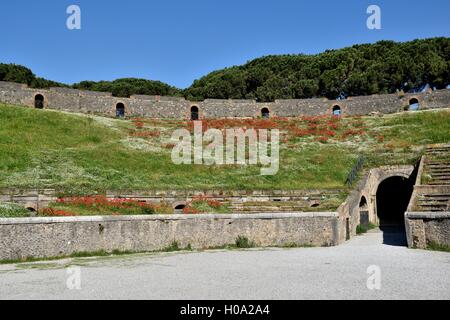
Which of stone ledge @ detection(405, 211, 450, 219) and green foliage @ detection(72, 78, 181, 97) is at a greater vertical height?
green foliage @ detection(72, 78, 181, 97)

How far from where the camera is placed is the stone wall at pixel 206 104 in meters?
52.5

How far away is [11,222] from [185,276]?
280 inches

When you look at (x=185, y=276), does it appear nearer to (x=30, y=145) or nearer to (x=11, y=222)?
(x=11, y=222)

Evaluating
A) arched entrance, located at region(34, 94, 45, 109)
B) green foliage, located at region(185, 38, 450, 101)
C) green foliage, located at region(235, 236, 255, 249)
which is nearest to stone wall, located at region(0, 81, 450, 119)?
arched entrance, located at region(34, 94, 45, 109)

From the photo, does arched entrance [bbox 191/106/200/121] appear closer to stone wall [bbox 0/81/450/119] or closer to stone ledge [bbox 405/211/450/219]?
stone wall [bbox 0/81/450/119]

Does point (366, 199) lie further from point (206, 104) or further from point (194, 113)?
point (194, 113)

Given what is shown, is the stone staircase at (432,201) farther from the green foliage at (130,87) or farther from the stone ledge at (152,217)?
the green foliage at (130,87)

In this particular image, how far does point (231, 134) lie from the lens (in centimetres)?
4806

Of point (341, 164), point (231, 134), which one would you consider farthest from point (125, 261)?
point (231, 134)

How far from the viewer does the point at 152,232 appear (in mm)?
18766

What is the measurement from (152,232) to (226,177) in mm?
14995

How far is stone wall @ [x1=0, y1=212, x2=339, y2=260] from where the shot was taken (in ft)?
53.0

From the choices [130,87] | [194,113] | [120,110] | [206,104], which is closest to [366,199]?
[206,104]

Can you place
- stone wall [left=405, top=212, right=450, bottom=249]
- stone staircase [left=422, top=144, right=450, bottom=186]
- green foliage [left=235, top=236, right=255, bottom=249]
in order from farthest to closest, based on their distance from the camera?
stone staircase [left=422, top=144, right=450, bottom=186]
green foliage [left=235, top=236, right=255, bottom=249]
stone wall [left=405, top=212, right=450, bottom=249]
